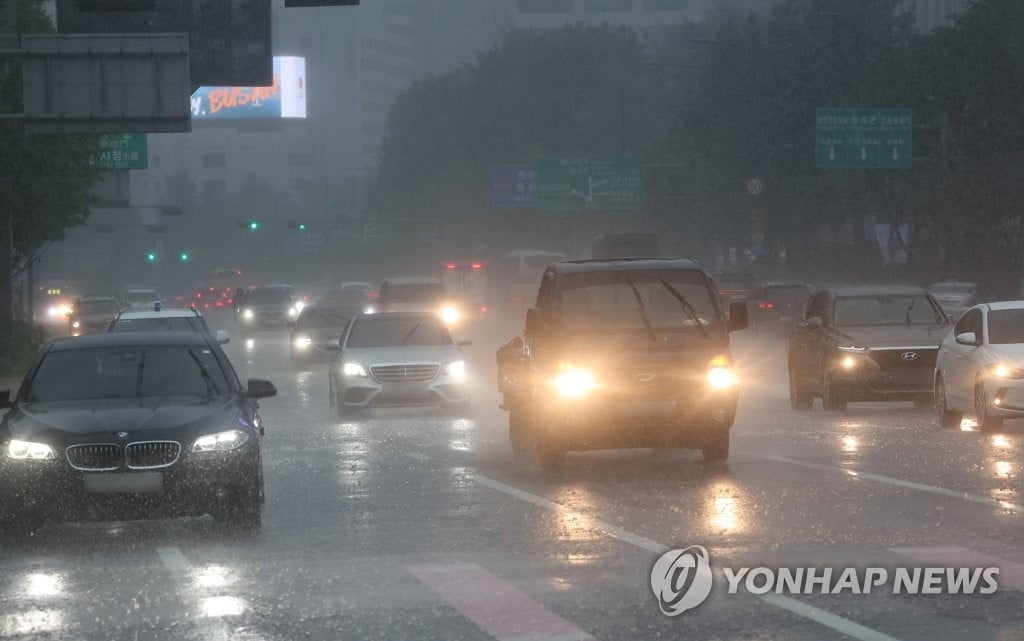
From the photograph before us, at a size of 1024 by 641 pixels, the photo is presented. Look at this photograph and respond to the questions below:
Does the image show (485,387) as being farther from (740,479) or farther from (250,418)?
(250,418)

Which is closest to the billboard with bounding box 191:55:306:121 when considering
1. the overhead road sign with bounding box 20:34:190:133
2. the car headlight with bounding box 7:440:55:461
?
the overhead road sign with bounding box 20:34:190:133

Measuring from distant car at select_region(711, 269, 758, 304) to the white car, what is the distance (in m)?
36.1

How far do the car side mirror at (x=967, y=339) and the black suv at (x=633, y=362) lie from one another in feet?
16.1

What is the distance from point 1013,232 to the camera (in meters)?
62.3

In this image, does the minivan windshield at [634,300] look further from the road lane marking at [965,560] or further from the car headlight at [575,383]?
the road lane marking at [965,560]

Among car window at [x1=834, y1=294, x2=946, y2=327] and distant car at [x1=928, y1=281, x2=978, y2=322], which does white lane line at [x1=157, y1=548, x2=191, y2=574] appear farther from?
distant car at [x1=928, y1=281, x2=978, y2=322]

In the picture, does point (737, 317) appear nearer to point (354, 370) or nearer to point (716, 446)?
point (716, 446)

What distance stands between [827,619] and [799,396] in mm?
17963

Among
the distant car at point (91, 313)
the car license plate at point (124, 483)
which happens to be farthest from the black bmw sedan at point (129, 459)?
the distant car at point (91, 313)

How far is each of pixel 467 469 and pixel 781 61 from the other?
59.8m

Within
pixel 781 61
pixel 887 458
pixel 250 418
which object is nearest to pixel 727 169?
pixel 781 61

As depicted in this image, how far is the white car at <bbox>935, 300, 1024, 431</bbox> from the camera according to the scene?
20.4 metres

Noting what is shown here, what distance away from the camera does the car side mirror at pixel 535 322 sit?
1762 centimetres

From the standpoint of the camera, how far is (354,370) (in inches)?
1022
